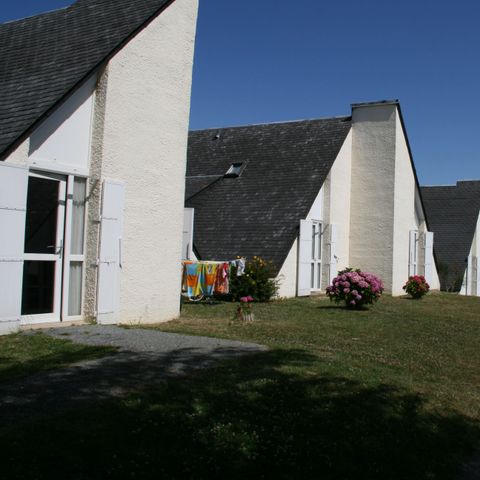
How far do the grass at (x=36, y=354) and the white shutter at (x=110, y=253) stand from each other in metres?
1.79

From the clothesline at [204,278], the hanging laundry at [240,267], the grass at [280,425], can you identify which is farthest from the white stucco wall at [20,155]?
the hanging laundry at [240,267]

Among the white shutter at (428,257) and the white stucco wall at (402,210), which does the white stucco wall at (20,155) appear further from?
the white shutter at (428,257)

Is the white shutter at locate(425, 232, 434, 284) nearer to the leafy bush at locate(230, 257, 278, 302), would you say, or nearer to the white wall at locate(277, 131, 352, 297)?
the white wall at locate(277, 131, 352, 297)

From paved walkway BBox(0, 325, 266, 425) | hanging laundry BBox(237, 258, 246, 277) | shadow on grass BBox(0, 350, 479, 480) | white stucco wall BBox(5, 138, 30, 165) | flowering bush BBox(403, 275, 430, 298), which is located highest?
white stucco wall BBox(5, 138, 30, 165)

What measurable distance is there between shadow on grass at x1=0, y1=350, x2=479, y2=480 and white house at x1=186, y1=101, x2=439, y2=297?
1221 centimetres

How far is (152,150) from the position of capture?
1200 cm

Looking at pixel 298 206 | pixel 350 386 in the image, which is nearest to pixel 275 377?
pixel 350 386

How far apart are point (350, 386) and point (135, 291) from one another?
5.52 m

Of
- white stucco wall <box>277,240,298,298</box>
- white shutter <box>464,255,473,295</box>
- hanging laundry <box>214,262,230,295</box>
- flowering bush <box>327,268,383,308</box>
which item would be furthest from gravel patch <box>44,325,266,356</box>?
white shutter <box>464,255,473,295</box>

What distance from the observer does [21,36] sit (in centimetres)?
1303

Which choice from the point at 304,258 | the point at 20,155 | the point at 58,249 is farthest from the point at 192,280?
the point at 20,155

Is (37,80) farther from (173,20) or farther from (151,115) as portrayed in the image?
(173,20)

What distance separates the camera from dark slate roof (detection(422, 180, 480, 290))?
33.3 meters

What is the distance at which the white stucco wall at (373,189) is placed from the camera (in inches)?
897
